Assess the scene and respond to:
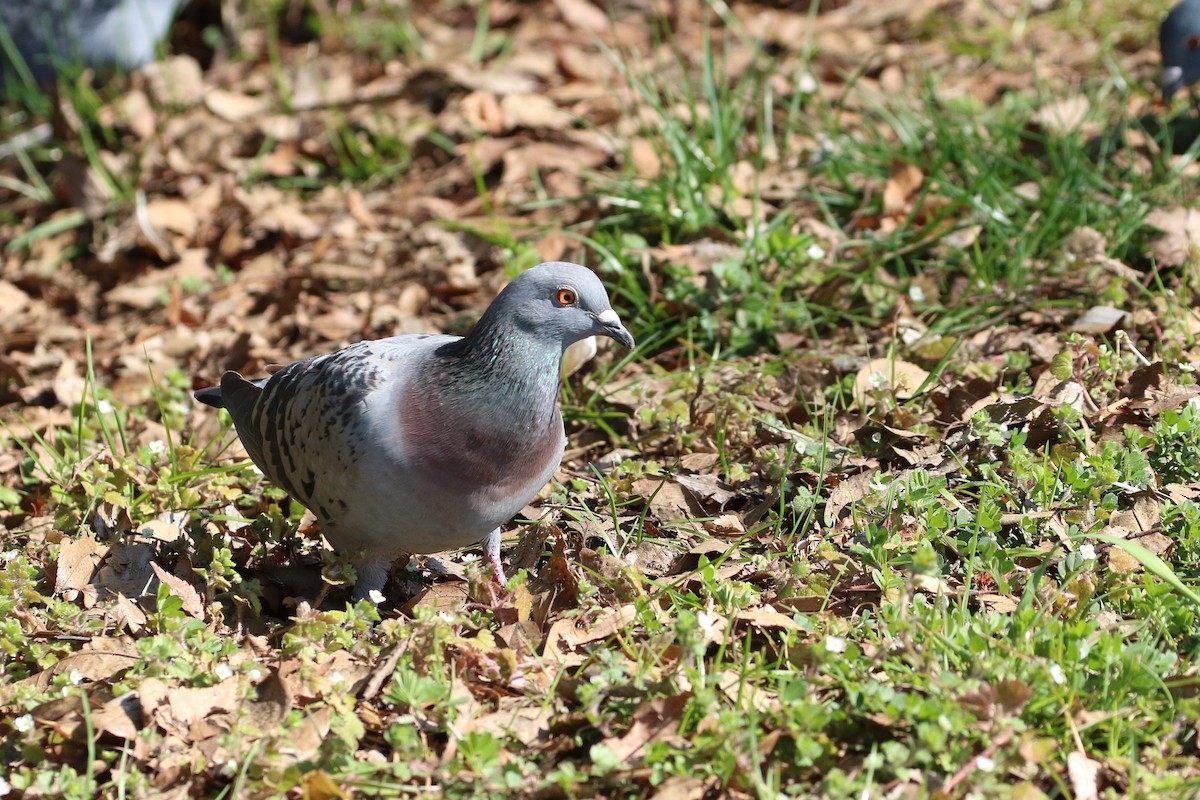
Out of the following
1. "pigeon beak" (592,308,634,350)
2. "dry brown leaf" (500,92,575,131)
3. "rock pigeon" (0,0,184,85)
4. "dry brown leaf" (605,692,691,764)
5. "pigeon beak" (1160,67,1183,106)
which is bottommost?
"dry brown leaf" (605,692,691,764)

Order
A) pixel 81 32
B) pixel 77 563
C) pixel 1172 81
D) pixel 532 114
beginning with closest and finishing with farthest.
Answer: pixel 77 563 < pixel 1172 81 < pixel 532 114 < pixel 81 32

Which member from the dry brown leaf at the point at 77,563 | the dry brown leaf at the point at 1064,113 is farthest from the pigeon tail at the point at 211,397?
the dry brown leaf at the point at 1064,113

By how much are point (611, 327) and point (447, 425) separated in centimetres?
58

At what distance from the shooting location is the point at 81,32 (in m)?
7.98

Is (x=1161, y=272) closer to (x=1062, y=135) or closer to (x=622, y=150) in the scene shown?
(x=1062, y=135)

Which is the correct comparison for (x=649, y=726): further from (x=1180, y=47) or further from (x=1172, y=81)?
(x=1180, y=47)

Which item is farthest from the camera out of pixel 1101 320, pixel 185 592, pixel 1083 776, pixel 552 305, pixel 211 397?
pixel 1101 320

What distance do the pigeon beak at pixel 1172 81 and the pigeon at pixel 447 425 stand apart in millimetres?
3788

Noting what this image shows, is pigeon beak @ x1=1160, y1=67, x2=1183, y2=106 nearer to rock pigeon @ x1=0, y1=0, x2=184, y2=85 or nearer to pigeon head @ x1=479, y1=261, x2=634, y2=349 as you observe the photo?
pigeon head @ x1=479, y1=261, x2=634, y2=349

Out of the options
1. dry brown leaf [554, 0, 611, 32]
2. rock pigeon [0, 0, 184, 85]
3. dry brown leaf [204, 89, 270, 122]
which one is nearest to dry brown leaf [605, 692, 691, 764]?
dry brown leaf [204, 89, 270, 122]

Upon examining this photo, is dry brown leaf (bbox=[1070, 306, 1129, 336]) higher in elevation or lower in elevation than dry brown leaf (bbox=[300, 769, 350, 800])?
lower

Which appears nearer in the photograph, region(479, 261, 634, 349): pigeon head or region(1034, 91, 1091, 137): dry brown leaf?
region(479, 261, 634, 349): pigeon head

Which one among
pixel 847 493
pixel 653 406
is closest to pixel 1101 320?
pixel 847 493

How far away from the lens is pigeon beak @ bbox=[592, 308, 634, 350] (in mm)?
3646
